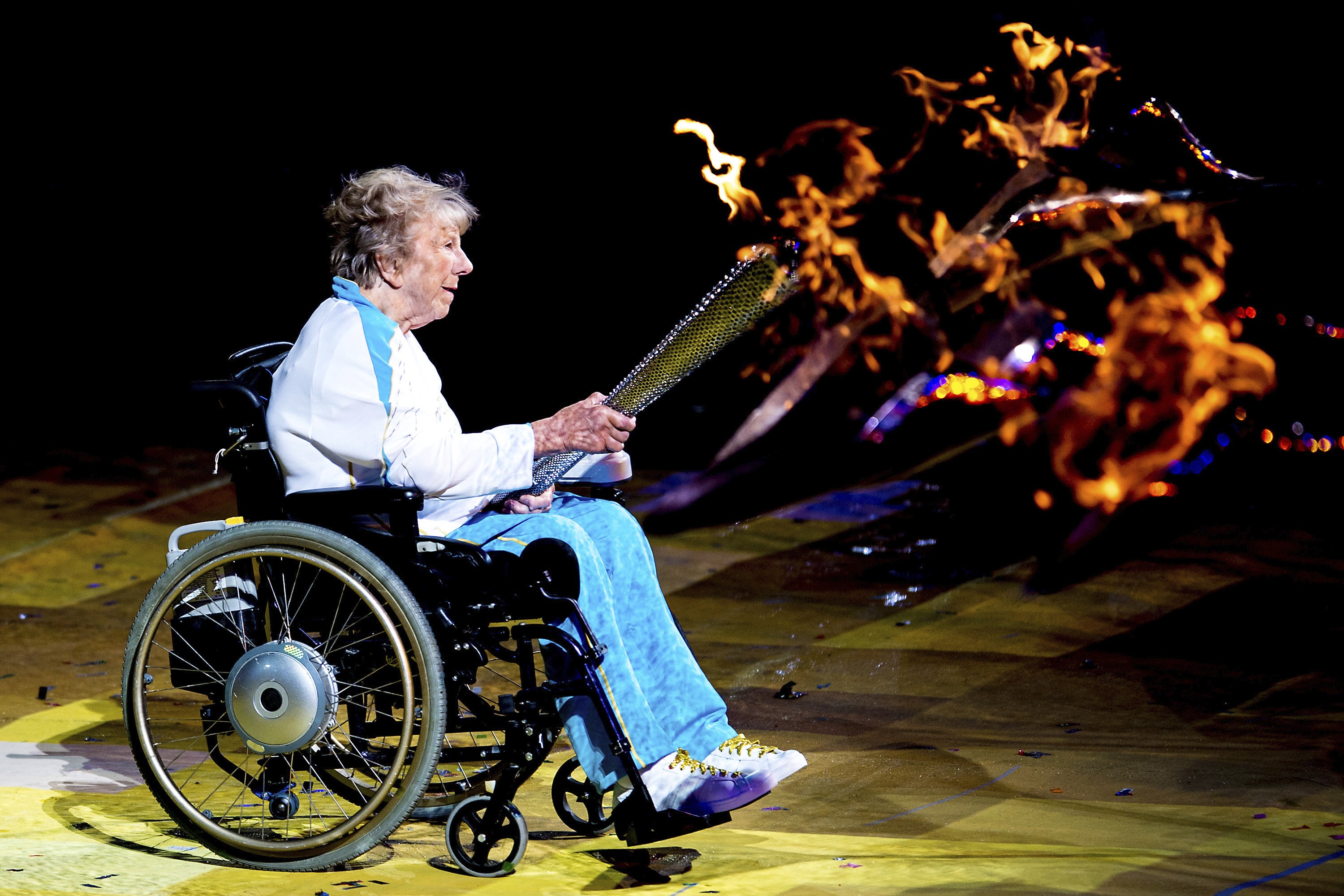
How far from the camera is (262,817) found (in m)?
3.01

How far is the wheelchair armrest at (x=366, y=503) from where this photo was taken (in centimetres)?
277

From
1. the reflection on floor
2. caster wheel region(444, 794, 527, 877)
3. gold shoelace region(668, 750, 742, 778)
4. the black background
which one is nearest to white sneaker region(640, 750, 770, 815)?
gold shoelace region(668, 750, 742, 778)

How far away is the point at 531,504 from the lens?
3195 mm

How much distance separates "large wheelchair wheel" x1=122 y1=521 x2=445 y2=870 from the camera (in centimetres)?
272

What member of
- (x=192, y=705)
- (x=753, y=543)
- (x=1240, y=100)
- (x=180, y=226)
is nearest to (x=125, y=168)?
(x=180, y=226)

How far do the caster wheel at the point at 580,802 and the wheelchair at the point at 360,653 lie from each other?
0.22 meters

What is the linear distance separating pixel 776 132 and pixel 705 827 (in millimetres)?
5587

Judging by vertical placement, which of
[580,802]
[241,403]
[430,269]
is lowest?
[580,802]

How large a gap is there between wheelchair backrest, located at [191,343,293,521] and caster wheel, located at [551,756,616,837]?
2.75ft

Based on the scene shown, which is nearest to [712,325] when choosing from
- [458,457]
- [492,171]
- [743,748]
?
[458,457]

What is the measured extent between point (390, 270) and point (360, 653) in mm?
811

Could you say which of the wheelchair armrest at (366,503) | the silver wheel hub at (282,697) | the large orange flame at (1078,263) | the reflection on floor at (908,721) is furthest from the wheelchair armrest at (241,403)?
the large orange flame at (1078,263)

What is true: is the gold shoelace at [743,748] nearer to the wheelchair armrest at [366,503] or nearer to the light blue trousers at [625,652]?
the light blue trousers at [625,652]

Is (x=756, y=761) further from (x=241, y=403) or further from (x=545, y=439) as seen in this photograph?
(x=241, y=403)
